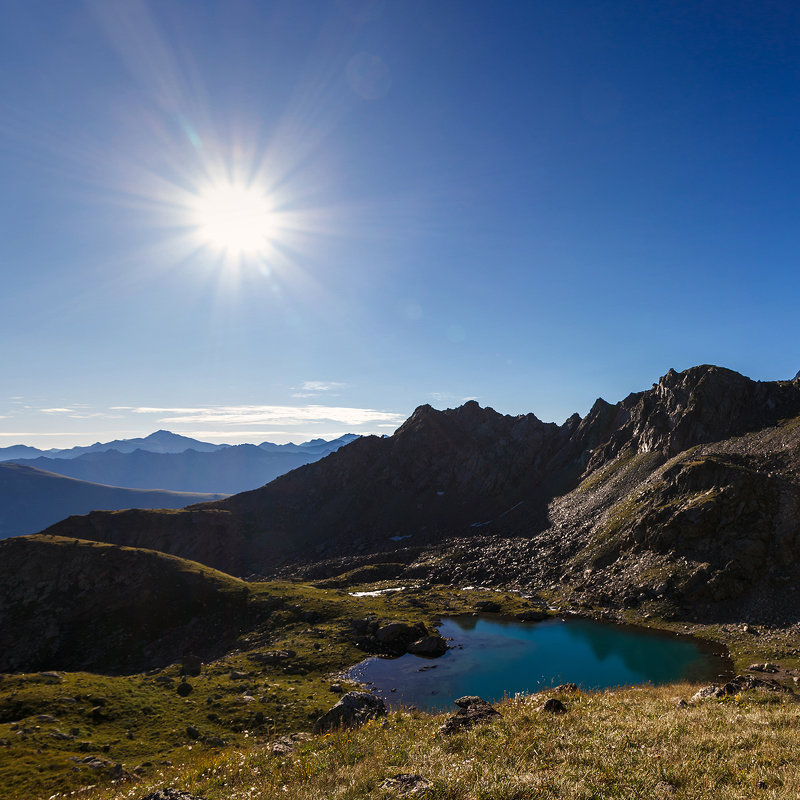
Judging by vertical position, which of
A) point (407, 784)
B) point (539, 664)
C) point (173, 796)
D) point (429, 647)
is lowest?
point (539, 664)

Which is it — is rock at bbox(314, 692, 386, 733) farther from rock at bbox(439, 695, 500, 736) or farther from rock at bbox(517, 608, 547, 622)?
rock at bbox(517, 608, 547, 622)

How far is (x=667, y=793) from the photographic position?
10.7 meters

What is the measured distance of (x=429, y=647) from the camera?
6141 centimetres

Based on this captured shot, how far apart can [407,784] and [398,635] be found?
Answer: 56584 mm

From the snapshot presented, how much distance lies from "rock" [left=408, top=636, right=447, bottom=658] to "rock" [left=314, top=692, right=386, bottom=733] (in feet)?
120

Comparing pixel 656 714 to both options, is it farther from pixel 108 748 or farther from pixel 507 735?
pixel 108 748

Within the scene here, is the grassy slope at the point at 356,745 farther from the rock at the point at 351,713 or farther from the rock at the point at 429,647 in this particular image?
the rock at the point at 429,647

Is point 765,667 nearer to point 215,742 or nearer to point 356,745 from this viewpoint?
point 356,745

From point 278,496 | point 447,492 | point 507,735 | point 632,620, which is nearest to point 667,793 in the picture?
point 507,735

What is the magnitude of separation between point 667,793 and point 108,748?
3918 cm

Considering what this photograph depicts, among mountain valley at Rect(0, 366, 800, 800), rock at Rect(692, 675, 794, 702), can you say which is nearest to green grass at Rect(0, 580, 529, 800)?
mountain valley at Rect(0, 366, 800, 800)

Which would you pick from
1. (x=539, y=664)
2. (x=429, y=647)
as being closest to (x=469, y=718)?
(x=539, y=664)

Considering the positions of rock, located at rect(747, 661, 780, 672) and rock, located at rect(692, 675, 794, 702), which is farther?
rock, located at rect(747, 661, 780, 672)

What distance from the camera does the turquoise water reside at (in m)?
48.5
